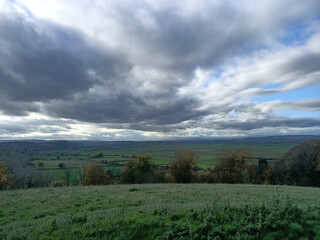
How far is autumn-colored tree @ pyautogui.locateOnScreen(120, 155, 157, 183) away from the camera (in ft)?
146

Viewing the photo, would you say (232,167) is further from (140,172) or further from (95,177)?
(95,177)

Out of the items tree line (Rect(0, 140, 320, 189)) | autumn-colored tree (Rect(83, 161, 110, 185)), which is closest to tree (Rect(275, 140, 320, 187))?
tree line (Rect(0, 140, 320, 189))

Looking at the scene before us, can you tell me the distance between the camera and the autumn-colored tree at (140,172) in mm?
44562

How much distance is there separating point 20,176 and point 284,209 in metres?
53.6

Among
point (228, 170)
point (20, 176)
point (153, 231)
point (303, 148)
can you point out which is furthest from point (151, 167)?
point (153, 231)

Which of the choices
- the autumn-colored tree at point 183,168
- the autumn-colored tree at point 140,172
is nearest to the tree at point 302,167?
the autumn-colored tree at point 183,168

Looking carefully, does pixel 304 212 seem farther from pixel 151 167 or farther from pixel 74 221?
pixel 151 167

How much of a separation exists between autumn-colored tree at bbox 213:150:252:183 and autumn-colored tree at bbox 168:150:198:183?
589cm

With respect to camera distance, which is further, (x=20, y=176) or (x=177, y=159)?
(x=20, y=176)

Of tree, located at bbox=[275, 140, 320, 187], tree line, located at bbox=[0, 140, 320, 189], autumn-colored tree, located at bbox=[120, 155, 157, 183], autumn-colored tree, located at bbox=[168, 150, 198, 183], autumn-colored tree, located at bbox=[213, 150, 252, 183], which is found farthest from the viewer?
autumn-colored tree, located at bbox=[120, 155, 157, 183]

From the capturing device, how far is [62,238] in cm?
576

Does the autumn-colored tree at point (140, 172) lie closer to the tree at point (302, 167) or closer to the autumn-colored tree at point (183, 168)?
the autumn-colored tree at point (183, 168)

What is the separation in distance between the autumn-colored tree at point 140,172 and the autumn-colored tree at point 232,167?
14204 mm

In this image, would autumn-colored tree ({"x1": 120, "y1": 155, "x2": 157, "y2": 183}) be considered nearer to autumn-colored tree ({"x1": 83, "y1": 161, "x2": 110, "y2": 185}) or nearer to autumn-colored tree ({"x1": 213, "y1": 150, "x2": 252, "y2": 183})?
autumn-colored tree ({"x1": 83, "y1": 161, "x2": 110, "y2": 185})
